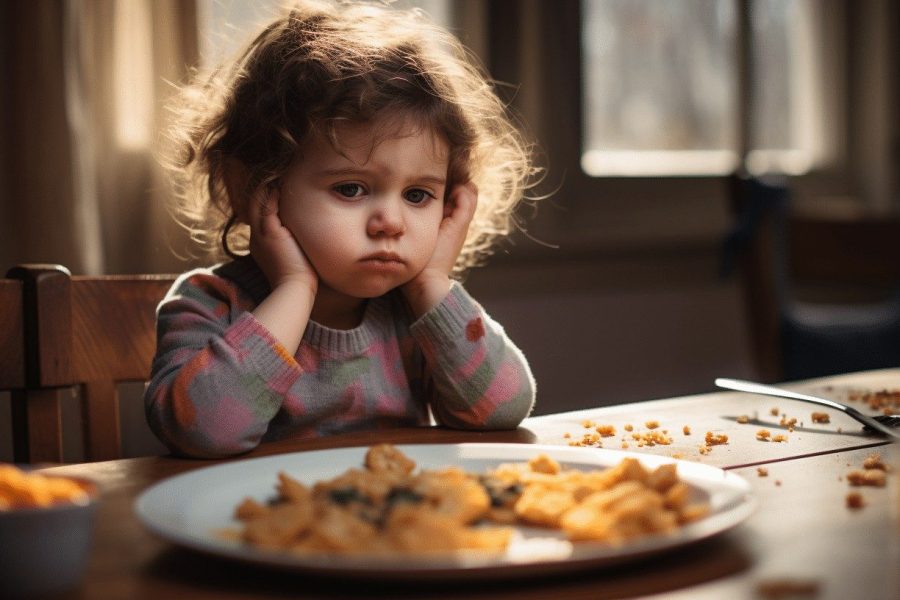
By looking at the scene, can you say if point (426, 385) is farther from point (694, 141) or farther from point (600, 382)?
point (694, 141)

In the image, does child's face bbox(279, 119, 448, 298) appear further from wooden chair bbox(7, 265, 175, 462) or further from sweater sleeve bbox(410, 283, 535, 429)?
wooden chair bbox(7, 265, 175, 462)

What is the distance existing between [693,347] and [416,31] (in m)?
2.08

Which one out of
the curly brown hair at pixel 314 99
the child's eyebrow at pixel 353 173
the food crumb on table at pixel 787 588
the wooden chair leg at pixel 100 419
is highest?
the curly brown hair at pixel 314 99

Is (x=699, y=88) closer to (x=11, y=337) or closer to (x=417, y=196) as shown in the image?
(x=417, y=196)

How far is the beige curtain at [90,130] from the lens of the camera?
1826mm

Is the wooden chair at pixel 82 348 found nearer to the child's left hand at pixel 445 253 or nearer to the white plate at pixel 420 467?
the child's left hand at pixel 445 253

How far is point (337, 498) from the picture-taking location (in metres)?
0.56

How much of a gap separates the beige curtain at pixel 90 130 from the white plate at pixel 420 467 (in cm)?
109

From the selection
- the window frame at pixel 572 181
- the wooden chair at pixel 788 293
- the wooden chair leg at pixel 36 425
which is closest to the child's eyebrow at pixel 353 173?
the wooden chair leg at pixel 36 425

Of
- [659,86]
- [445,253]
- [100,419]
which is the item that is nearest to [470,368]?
[445,253]

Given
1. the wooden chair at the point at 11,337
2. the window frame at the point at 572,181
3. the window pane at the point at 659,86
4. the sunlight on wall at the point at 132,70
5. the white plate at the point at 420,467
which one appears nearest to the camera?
the white plate at the point at 420,467

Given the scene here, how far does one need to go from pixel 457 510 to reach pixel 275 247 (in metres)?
0.55

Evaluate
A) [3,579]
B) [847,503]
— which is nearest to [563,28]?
[847,503]

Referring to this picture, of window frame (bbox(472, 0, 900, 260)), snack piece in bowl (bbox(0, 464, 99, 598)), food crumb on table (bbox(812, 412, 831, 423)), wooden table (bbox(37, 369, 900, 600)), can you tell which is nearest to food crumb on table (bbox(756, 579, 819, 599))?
wooden table (bbox(37, 369, 900, 600))
